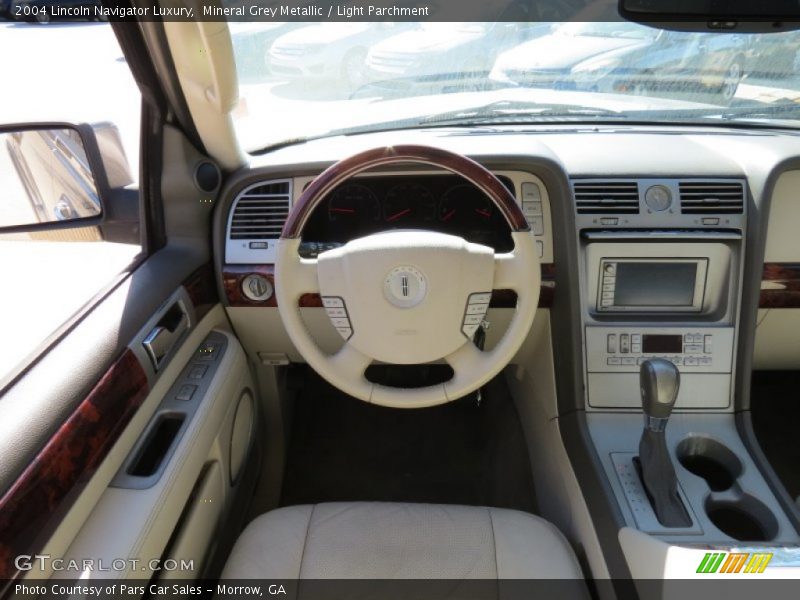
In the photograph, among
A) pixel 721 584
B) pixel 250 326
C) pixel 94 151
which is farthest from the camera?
pixel 250 326

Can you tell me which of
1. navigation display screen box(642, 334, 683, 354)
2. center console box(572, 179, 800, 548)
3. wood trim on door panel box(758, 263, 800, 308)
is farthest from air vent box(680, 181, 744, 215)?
navigation display screen box(642, 334, 683, 354)

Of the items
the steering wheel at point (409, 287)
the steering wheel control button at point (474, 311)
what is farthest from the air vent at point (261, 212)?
the steering wheel control button at point (474, 311)

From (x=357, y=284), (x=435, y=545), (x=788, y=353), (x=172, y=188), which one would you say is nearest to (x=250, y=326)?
(x=172, y=188)

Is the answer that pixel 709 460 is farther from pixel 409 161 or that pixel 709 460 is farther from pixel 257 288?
pixel 257 288

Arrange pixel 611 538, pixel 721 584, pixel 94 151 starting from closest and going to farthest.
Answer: pixel 721 584, pixel 611 538, pixel 94 151

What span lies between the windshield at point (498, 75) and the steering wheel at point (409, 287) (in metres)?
0.90

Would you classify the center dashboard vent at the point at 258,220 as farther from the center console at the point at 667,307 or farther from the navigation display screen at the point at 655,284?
the navigation display screen at the point at 655,284

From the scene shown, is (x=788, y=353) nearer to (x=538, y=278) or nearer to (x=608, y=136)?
(x=608, y=136)

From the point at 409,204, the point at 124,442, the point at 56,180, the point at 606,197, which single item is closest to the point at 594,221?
the point at 606,197

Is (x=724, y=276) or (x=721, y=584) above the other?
(x=724, y=276)

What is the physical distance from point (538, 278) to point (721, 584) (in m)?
0.76

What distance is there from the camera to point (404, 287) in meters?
1.42

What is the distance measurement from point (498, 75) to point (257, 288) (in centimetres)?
120

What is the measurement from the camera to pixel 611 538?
5.07 ft
